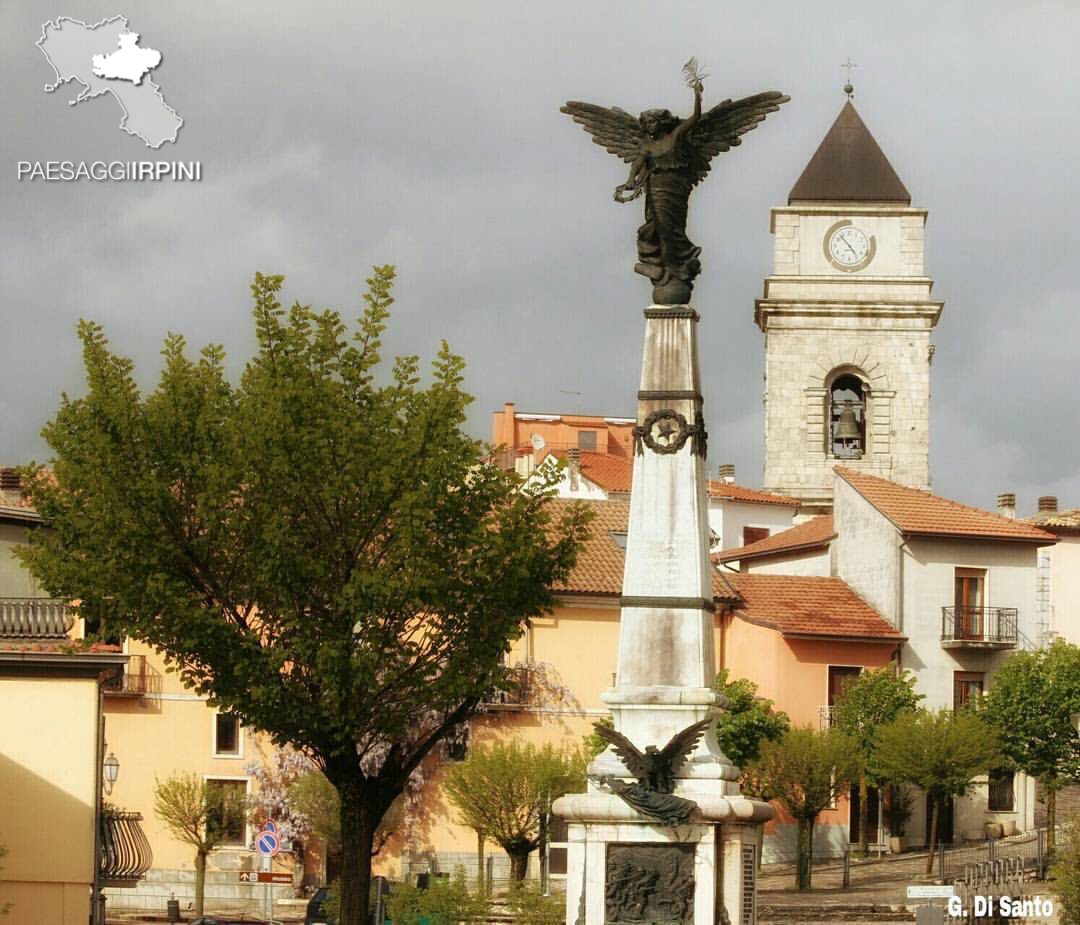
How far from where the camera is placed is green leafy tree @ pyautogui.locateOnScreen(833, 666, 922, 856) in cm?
5050

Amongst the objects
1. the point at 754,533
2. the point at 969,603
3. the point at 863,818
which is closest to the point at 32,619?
the point at 863,818

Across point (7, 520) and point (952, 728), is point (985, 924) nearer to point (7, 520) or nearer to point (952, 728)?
point (952, 728)

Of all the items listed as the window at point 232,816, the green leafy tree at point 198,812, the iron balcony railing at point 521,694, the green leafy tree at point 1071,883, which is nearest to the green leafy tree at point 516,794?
the iron balcony railing at point 521,694

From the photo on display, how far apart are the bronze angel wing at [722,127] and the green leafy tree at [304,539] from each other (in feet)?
20.2

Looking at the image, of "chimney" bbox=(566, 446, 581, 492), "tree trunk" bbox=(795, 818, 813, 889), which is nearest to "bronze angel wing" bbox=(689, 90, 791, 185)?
"tree trunk" bbox=(795, 818, 813, 889)

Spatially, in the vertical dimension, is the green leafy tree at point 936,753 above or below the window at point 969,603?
below

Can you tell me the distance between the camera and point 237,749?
169ft

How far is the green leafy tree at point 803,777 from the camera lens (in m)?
45.1

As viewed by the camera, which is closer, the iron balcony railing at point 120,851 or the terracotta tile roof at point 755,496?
the iron balcony railing at point 120,851

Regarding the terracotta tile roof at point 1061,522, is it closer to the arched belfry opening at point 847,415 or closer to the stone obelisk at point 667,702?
the arched belfry opening at point 847,415

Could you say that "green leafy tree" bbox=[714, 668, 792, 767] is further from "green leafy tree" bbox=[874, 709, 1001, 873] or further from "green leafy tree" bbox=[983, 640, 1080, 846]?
"green leafy tree" bbox=[983, 640, 1080, 846]

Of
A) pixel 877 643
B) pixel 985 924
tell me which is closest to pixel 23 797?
pixel 985 924

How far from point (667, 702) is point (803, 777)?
868 inches

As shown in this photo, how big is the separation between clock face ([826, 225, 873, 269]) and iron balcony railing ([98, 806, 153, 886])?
3942cm
